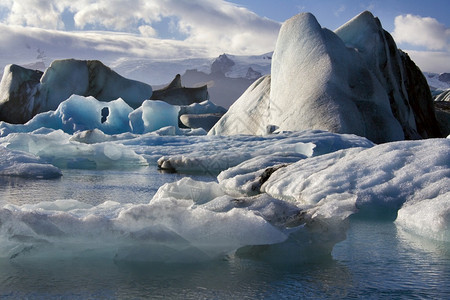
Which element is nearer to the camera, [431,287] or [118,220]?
[431,287]

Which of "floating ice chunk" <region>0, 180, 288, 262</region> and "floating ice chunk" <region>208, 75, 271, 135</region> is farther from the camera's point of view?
"floating ice chunk" <region>208, 75, 271, 135</region>

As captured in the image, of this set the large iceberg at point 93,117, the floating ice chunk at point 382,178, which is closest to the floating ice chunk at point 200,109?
the large iceberg at point 93,117

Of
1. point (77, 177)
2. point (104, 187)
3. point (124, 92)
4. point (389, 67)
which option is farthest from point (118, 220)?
point (124, 92)

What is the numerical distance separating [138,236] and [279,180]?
3357 millimetres

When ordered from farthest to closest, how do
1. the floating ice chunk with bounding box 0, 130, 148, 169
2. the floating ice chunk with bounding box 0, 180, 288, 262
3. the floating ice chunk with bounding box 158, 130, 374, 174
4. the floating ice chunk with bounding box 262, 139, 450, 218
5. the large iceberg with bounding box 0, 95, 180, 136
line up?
1. the large iceberg with bounding box 0, 95, 180, 136
2. the floating ice chunk with bounding box 0, 130, 148, 169
3. the floating ice chunk with bounding box 158, 130, 374, 174
4. the floating ice chunk with bounding box 262, 139, 450, 218
5. the floating ice chunk with bounding box 0, 180, 288, 262

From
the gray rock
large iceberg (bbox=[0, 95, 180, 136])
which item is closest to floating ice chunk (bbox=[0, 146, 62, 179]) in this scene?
large iceberg (bbox=[0, 95, 180, 136])

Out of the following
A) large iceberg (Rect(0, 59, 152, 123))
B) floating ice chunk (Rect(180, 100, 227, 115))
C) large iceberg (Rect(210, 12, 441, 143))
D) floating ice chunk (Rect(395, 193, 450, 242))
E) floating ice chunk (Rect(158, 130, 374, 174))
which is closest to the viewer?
floating ice chunk (Rect(395, 193, 450, 242))

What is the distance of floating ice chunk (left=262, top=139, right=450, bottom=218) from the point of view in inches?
187

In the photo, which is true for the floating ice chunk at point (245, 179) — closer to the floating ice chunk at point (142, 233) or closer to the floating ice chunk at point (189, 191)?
the floating ice chunk at point (189, 191)

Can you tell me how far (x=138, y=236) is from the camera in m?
2.84

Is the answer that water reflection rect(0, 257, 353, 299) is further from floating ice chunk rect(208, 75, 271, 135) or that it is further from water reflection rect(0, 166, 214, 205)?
floating ice chunk rect(208, 75, 271, 135)

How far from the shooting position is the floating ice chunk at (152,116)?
1780 cm

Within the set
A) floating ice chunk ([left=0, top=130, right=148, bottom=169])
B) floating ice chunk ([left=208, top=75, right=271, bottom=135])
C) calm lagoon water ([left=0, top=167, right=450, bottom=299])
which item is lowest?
calm lagoon water ([left=0, top=167, right=450, bottom=299])

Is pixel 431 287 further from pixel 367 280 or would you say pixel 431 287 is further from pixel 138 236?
pixel 138 236
